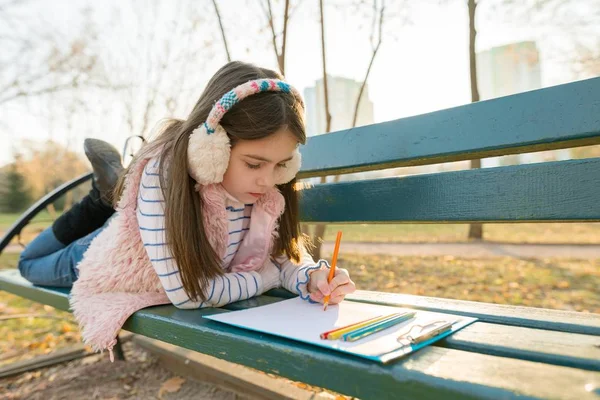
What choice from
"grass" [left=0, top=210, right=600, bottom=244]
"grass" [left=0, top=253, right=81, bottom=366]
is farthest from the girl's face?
"grass" [left=0, top=210, right=600, bottom=244]

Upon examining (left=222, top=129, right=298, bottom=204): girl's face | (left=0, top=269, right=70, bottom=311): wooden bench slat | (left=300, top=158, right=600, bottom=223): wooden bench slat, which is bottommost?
(left=0, top=269, right=70, bottom=311): wooden bench slat

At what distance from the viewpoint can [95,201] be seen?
2.29 m

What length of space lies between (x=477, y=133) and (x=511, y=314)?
604 mm

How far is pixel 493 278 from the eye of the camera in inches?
177

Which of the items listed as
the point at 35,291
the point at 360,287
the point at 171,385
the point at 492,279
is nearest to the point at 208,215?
the point at 35,291

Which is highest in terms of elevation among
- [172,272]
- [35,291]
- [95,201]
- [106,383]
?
[95,201]

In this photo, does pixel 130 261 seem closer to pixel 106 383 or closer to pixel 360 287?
→ pixel 106 383

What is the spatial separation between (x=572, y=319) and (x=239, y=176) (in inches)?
39.3

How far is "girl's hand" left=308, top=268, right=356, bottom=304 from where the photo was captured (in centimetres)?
133

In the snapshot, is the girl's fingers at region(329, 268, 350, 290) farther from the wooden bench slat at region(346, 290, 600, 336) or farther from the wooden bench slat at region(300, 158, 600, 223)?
the wooden bench slat at region(300, 158, 600, 223)

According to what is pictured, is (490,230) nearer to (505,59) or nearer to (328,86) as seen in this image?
(505,59)

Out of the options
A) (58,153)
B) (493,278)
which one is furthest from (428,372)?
(58,153)

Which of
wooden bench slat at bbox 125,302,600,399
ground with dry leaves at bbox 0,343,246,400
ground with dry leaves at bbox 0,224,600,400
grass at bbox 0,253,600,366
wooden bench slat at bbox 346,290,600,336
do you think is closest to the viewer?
wooden bench slat at bbox 125,302,600,399

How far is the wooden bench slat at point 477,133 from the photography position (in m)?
1.33
